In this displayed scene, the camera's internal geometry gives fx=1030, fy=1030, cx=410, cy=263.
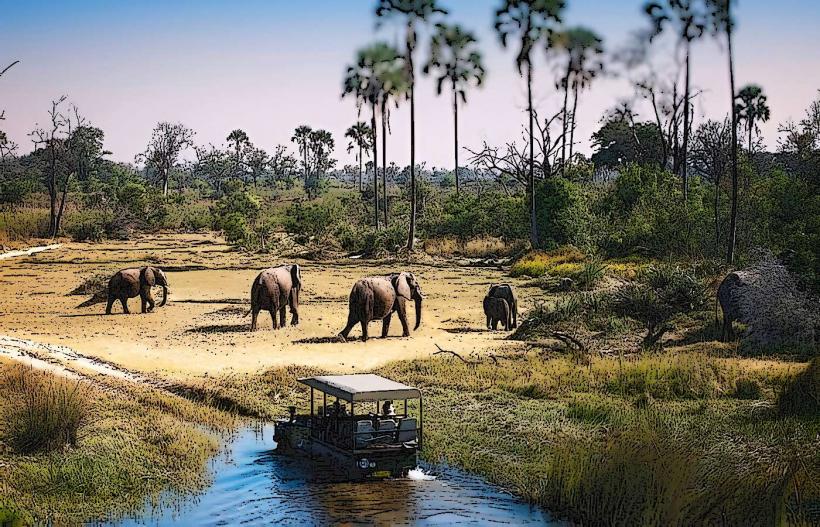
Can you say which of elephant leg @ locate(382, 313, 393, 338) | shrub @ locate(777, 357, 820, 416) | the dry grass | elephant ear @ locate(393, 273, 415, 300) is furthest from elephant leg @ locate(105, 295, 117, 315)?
the dry grass

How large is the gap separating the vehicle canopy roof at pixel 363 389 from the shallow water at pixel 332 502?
112 centimetres

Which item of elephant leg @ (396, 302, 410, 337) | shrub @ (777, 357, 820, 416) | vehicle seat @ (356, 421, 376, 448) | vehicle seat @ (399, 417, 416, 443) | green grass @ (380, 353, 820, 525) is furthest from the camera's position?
elephant leg @ (396, 302, 410, 337)

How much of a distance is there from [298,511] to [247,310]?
58.2ft

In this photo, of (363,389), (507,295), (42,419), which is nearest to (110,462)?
(42,419)

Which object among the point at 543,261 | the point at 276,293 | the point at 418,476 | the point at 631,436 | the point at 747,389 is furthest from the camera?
the point at 543,261

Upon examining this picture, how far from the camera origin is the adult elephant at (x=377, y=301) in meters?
24.9

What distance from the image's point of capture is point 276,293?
87.3ft

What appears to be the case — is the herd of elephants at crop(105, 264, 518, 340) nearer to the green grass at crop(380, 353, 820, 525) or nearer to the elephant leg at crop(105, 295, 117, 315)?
the green grass at crop(380, 353, 820, 525)

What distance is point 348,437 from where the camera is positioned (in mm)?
14242

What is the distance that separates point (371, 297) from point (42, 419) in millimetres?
11411

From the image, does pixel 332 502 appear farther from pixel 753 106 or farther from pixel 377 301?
pixel 753 106

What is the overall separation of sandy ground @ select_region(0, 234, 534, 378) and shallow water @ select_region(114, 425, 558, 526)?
6.84 metres

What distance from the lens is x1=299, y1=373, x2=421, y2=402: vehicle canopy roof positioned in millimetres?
Answer: 14141

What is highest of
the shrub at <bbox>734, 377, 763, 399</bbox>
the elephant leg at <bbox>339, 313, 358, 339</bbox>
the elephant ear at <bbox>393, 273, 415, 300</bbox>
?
the elephant ear at <bbox>393, 273, 415, 300</bbox>
